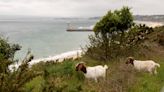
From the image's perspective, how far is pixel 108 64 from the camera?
16.4 m

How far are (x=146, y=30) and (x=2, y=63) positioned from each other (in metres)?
20.9

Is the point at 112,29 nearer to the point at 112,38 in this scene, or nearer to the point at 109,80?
the point at 112,38

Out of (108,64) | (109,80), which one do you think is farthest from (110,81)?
(108,64)

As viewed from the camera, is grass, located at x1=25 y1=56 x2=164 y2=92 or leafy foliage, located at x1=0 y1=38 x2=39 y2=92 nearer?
leafy foliage, located at x1=0 y1=38 x2=39 y2=92

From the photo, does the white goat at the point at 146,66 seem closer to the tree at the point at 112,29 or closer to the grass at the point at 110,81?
A: the grass at the point at 110,81

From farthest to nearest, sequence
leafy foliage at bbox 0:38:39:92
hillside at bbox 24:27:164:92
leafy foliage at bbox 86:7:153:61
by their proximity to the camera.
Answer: leafy foliage at bbox 86:7:153:61, hillside at bbox 24:27:164:92, leafy foliage at bbox 0:38:39:92

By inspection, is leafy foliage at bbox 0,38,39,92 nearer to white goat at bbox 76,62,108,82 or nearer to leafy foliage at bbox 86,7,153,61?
white goat at bbox 76,62,108,82

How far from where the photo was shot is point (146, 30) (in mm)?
25875

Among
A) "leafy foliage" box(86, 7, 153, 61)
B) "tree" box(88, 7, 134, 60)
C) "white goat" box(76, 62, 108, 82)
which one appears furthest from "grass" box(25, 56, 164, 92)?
"tree" box(88, 7, 134, 60)

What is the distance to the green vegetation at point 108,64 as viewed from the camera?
5707 mm

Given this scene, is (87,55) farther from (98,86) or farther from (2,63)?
(2,63)

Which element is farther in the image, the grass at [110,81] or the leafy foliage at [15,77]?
the grass at [110,81]

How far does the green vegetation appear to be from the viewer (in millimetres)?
5707

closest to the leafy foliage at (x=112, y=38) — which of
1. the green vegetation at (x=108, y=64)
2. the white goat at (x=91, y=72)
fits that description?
the green vegetation at (x=108, y=64)
